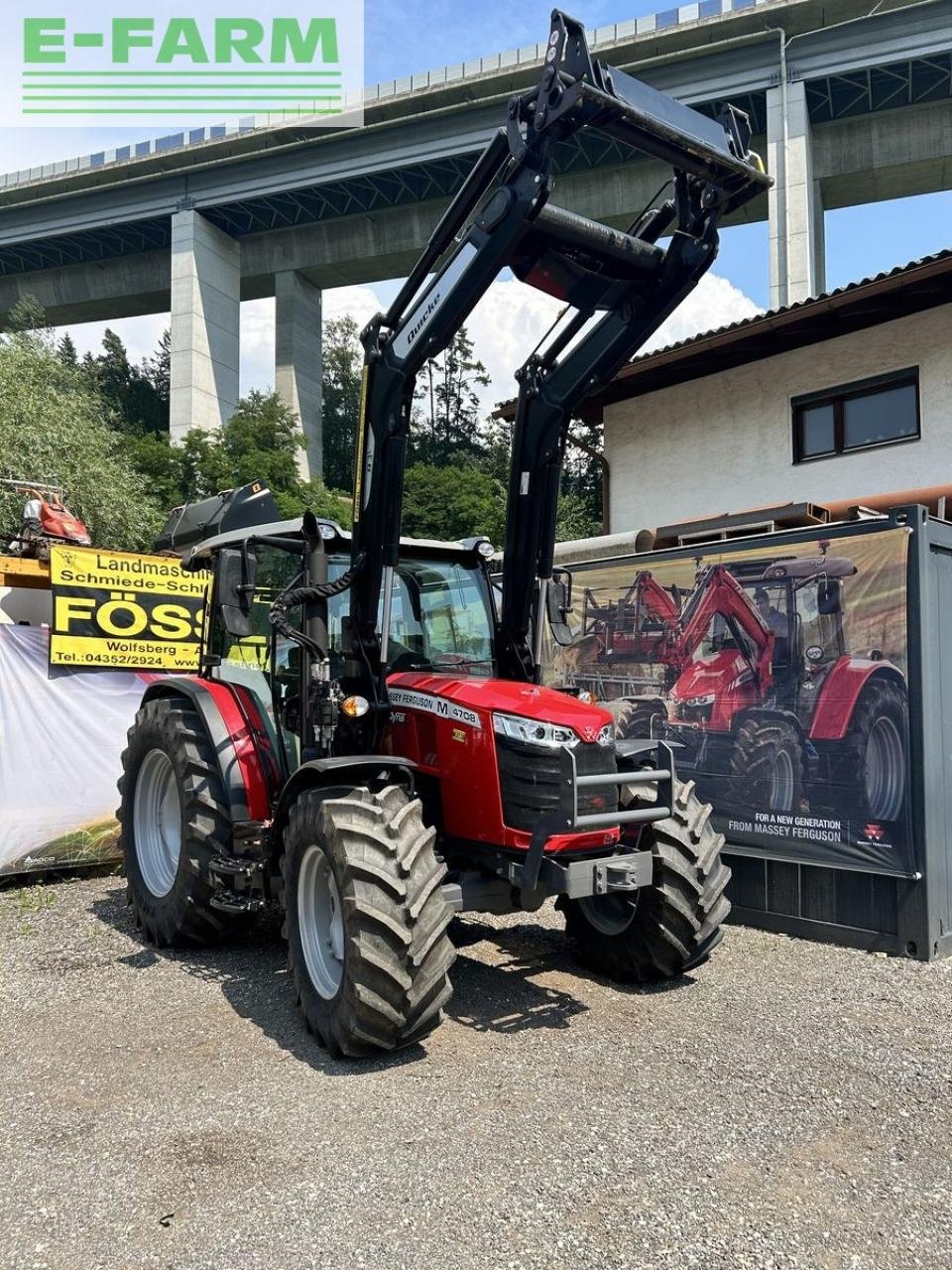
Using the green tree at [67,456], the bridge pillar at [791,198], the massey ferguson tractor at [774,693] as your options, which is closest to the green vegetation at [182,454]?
the green tree at [67,456]

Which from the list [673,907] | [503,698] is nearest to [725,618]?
[673,907]

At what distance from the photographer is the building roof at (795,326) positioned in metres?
9.44

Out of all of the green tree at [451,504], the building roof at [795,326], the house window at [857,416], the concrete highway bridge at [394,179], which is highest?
the concrete highway bridge at [394,179]

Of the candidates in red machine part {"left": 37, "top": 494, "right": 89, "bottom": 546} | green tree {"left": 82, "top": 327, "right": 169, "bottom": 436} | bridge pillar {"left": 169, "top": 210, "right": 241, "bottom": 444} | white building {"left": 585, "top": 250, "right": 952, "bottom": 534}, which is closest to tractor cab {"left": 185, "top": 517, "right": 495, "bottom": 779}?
red machine part {"left": 37, "top": 494, "right": 89, "bottom": 546}

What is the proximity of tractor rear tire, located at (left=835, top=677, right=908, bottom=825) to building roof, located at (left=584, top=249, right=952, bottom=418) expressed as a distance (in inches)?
214

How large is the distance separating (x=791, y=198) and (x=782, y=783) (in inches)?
929

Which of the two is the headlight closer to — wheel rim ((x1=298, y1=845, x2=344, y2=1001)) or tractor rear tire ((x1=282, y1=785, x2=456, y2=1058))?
tractor rear tire ((x1=282, y1=785, x2=456, y2=1058))

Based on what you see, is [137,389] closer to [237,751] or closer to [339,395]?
[339,395]

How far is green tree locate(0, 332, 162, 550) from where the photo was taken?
1917 centimetres

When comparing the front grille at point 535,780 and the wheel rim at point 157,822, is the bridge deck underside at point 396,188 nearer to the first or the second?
the wheel rim at point 157,822

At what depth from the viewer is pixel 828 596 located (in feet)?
19.7

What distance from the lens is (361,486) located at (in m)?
4.62

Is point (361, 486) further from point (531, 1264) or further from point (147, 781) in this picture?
point (531, 1264)

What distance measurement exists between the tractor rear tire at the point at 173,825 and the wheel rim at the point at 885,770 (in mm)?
Answer: 3773
